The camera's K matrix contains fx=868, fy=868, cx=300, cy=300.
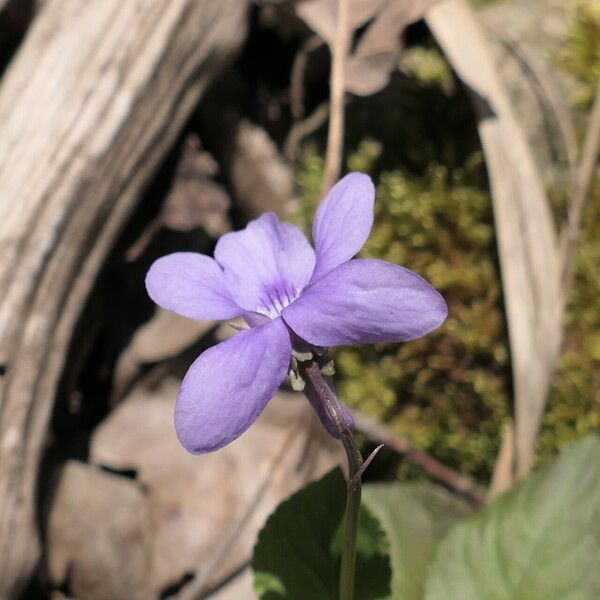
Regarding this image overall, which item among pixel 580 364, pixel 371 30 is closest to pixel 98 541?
pixel 580 364

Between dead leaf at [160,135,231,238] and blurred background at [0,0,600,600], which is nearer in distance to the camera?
blurred background at [0,0,600,600]

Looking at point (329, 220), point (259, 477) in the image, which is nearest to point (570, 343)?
point (259, 477)

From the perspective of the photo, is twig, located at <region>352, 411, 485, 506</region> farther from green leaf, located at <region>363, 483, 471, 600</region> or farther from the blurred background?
green leaf, located at <region>363, 483, 471, 600</region>

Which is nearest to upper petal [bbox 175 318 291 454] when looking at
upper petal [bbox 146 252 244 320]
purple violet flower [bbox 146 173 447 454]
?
purple violet flower [bbox 146 173 447 454]

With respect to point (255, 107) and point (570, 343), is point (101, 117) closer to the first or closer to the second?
point (255, 107)

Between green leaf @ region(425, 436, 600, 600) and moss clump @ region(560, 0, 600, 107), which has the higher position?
moss clump @ region(560, 0, 600, 107)

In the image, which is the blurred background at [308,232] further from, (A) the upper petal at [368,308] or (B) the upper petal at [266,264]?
(A) the upper petal at [368,308]

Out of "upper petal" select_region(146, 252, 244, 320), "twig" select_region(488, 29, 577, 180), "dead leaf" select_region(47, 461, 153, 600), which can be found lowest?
"dead leaf" select_region(47, 461, 153, 600)
